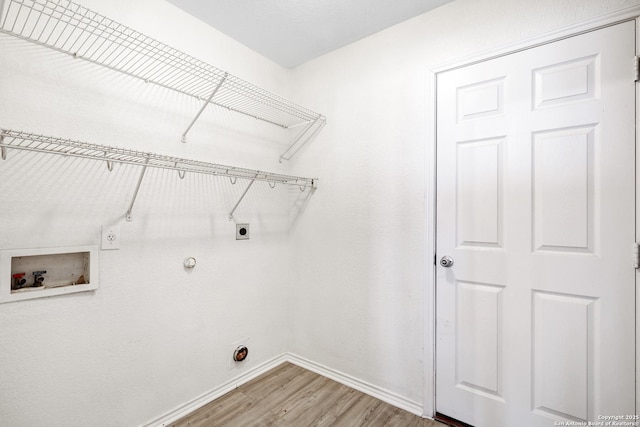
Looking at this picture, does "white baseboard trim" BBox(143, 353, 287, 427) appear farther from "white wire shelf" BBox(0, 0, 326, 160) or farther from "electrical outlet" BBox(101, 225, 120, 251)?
"white wire shelf" BBox(0, 0, 326, 160)

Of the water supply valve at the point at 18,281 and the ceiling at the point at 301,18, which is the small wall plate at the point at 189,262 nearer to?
the water supply valve at the point at 18,281

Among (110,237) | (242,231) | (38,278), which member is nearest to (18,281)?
(38,278)

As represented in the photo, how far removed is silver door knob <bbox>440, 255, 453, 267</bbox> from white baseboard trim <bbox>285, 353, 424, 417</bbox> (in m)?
0.86

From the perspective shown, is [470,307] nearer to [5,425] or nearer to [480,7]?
[480,7]

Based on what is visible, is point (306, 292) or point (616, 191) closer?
point (616, 191)

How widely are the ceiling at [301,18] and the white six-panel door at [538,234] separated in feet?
1.68

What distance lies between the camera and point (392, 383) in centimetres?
187

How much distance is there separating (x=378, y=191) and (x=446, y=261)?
23.6 inches

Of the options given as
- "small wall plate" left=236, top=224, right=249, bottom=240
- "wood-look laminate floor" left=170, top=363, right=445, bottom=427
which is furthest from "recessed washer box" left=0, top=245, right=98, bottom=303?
"wood-look laminate floor" left=170, top=363, right=445, bottom=427

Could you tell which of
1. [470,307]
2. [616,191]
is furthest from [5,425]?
[616,191]

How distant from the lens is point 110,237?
145 cm

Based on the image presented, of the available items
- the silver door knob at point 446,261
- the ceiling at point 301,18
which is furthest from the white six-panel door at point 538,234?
the ceiling at point 301,18

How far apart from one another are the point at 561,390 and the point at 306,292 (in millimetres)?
1574

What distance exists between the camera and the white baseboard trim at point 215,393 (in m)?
1.63
